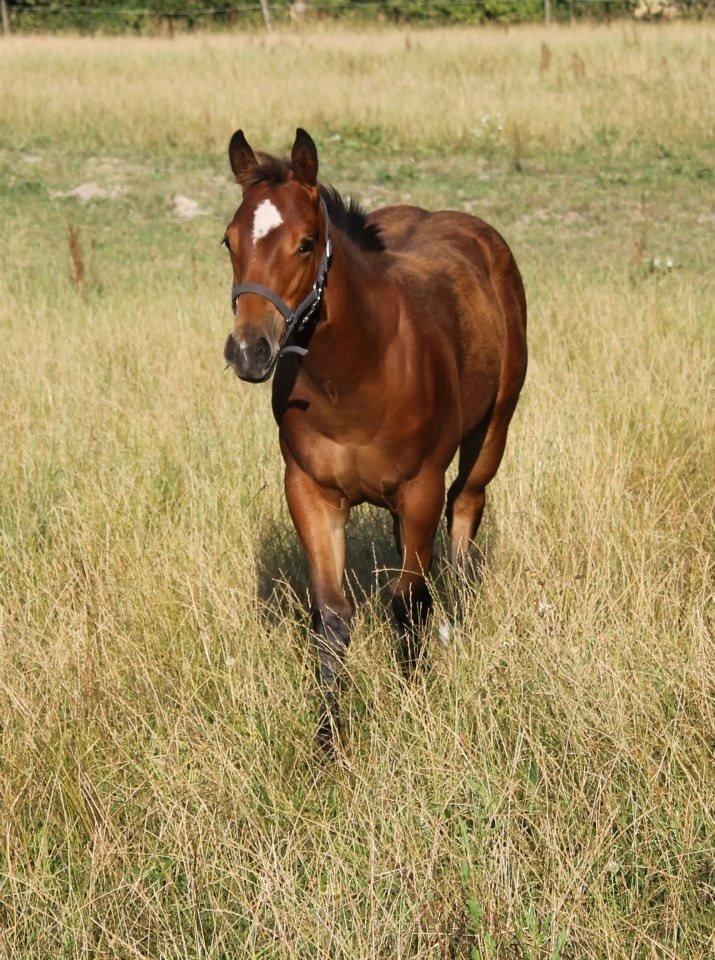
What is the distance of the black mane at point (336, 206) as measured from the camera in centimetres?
350

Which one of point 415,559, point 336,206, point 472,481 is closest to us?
point 336,206

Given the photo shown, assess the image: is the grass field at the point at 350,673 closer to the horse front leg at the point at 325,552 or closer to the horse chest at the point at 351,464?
the horse front leg at the point at 325,552

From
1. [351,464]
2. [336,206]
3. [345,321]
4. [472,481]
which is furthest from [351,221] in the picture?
[472,481]

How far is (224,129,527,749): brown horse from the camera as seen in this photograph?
336cm

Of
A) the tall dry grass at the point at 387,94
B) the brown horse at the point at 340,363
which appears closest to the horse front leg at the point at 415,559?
the brown horse at the point at 340,363

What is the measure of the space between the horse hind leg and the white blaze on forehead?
2.02 metres

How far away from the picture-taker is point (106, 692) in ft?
11.9

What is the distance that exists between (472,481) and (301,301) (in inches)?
76.0

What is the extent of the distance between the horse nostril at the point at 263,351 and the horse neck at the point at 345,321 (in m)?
0.49

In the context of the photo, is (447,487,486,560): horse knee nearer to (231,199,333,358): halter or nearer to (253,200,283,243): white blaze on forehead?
(231,199,333,358): halter

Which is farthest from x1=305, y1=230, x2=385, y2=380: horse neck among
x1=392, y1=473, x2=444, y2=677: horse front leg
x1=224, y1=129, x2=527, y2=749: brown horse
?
x1=392, y1=473, x2=444, y2=677: horse front leg

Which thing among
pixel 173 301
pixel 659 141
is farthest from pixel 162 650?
pixel 659 141

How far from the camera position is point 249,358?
3.18m

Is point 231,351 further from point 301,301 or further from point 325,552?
point 325,552
